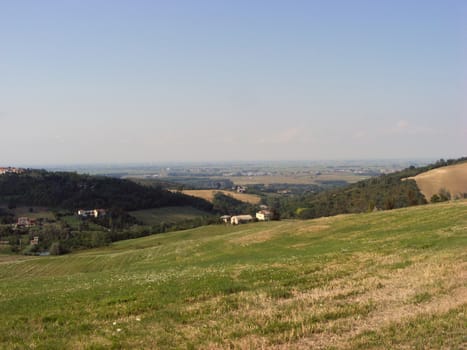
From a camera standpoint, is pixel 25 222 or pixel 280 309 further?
pixel 25 222

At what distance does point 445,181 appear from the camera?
141 metres

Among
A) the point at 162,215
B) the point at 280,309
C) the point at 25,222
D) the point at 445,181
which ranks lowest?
the point at 162,215

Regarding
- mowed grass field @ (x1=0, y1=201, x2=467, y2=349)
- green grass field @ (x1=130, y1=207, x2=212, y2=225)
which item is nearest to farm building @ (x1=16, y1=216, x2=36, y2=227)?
green grass field @ (x1=130, y1=207, x2=212, y2=225)

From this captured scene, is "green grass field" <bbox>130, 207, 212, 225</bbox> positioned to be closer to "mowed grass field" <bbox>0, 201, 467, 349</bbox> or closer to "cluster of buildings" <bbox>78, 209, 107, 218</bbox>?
"cluster of buildings" <bbox>78, 209, 107, 218</bbox>

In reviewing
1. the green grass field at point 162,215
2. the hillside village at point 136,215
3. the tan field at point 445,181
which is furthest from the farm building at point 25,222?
the tan field at point 445,181

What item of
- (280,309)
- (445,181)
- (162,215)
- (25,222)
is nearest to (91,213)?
(25,222)

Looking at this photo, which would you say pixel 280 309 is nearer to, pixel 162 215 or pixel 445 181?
pixel 445 181

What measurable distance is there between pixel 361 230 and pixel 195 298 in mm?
28312

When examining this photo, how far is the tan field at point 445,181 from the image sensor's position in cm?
13212

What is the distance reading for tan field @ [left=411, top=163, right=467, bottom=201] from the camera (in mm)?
132125

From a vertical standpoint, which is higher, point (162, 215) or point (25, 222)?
point (25, 222)

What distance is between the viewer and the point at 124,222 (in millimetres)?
170750

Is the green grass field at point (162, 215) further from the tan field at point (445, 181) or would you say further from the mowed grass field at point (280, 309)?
the mowed grass field at point (280, 309)

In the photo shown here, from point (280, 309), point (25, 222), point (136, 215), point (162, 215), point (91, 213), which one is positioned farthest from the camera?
point (162, 215)
